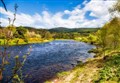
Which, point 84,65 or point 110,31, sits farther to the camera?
point 110,31

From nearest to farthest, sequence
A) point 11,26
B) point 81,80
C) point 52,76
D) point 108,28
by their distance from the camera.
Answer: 1. point 11,26
2. point 81,80
3. point 52,76
4. point 108,28

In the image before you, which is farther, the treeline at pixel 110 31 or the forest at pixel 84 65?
the treeline at pixel 110 31

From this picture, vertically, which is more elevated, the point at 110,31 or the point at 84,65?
the point at 110,31

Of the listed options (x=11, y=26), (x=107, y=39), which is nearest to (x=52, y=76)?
(x=107, y=39)

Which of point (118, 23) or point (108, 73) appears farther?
point (118, 23)

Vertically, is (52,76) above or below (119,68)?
below

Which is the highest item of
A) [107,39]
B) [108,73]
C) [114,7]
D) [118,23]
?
[114,7]

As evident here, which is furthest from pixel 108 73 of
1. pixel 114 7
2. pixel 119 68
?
pixel 114 7

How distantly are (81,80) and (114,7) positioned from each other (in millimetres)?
21806

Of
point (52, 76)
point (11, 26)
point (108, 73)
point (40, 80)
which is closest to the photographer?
point (11, 26)

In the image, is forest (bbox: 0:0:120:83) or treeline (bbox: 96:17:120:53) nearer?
forest (bbox: 0:0:120:83)

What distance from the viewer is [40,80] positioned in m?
34.6

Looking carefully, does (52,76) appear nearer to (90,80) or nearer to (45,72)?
(45,72)

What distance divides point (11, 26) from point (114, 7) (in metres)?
→ 41.9
